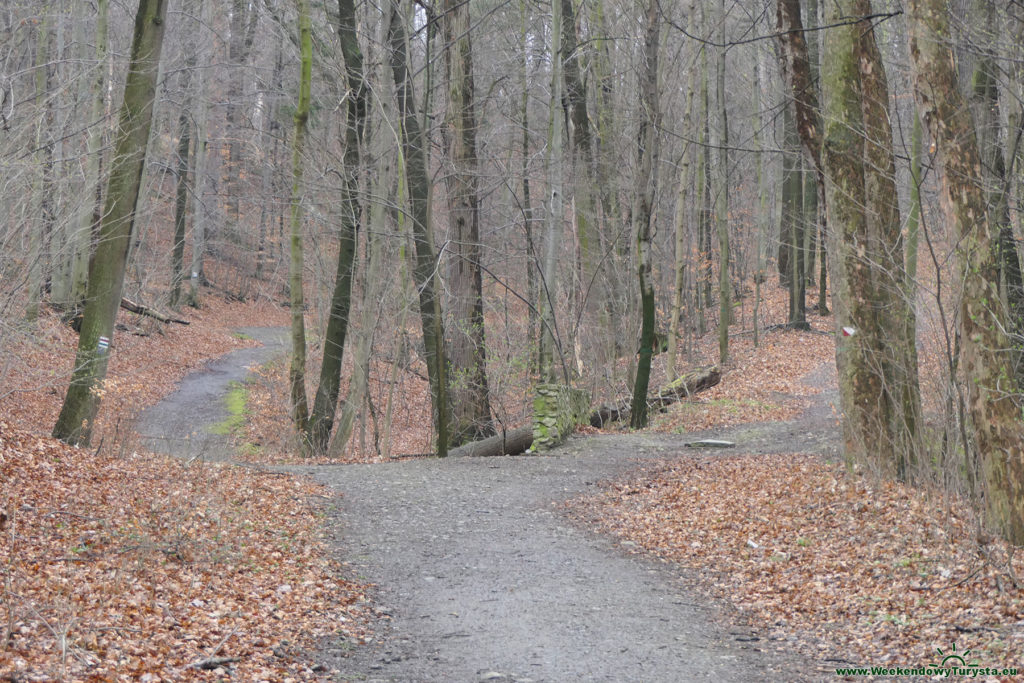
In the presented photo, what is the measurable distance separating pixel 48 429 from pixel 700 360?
15888mm

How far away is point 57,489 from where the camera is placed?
7.62m

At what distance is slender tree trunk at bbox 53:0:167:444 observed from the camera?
34.5ft

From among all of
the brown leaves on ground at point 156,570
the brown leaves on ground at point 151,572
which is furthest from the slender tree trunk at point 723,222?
the brown leaves on ground at point 151,572

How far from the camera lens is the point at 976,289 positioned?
249 inches

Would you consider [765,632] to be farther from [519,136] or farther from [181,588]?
[519,136]

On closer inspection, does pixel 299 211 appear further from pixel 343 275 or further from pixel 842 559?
pixel 842 559

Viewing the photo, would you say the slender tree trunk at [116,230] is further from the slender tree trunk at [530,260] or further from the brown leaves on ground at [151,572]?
the slender tree trunk at [530,260]

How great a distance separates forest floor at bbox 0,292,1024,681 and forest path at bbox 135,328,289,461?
171 inches

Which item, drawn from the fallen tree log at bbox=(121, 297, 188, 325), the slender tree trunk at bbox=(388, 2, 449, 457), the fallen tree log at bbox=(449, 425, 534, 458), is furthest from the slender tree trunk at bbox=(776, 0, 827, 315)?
the fallen tree log at bbox=(121, 297, 188, 325)

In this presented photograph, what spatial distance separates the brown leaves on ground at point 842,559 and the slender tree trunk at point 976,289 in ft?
1.56

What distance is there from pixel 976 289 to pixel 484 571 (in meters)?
4.53

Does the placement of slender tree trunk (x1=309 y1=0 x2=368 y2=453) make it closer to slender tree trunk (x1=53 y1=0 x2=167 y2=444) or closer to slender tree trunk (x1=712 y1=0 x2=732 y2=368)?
slender tree trunk (x1=53 y1=0 x2=167 y2=444)

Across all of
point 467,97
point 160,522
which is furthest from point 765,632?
point 467,97

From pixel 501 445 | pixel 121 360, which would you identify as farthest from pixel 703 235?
pixel 121 360
